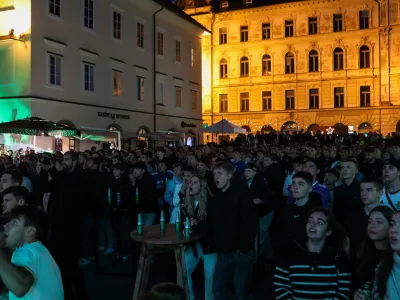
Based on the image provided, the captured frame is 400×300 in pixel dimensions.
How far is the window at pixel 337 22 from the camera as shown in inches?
1692

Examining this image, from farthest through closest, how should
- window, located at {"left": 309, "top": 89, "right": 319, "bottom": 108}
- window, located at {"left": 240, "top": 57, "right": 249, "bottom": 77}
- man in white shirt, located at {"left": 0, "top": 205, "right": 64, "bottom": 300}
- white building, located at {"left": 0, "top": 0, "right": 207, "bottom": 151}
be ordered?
1. window, located at {"left": 240, "top": 57, "right": 249, "bottom": 77}
2. window, located at {"left": 309, "top": 89, "right": 319, "bottom": 108}
3. white building, located at {"left": 0, "top": 0, "right": 207, "bottom": 151}
4. man in white shirt, located at {"left": 0, "top": 205, "right": 64, "bottom": 300}

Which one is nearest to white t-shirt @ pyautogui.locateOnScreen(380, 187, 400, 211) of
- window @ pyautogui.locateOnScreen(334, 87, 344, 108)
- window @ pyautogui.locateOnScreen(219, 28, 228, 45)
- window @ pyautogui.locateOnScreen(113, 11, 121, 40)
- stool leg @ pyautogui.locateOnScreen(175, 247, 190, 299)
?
stool leg @ pyautogui.locateOnScreen(175, 247, 190, 299)

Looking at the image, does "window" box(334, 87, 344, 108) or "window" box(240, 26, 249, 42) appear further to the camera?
"window" box(240, 26, 249, 42)

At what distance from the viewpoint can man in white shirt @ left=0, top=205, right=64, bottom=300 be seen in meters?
3.04

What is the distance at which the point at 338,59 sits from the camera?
43.6 m

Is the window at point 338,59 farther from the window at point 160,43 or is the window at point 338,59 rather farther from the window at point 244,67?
the window at point 160,43

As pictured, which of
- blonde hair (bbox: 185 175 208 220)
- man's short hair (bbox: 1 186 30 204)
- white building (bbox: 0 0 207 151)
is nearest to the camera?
man's short hair (bbox: 1 186 30 204)

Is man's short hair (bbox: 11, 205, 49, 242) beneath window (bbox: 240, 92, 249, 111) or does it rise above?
beneath

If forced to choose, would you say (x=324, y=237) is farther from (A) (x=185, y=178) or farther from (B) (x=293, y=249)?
(A) (x=185, y=178)

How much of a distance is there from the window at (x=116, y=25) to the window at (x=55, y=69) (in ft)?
18.3

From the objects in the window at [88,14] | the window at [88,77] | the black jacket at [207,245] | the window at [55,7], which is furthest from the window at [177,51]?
the black jacket at [207,245]

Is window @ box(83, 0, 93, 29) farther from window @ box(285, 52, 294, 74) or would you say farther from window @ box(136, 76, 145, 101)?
window @ box(285, 52, 294, 74)

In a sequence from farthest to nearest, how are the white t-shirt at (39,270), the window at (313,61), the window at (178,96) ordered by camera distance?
the window at (313,61) → the window at (178,96) → the white t-shirt at (39,270)

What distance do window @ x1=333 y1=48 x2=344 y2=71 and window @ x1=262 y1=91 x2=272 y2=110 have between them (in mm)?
6881
